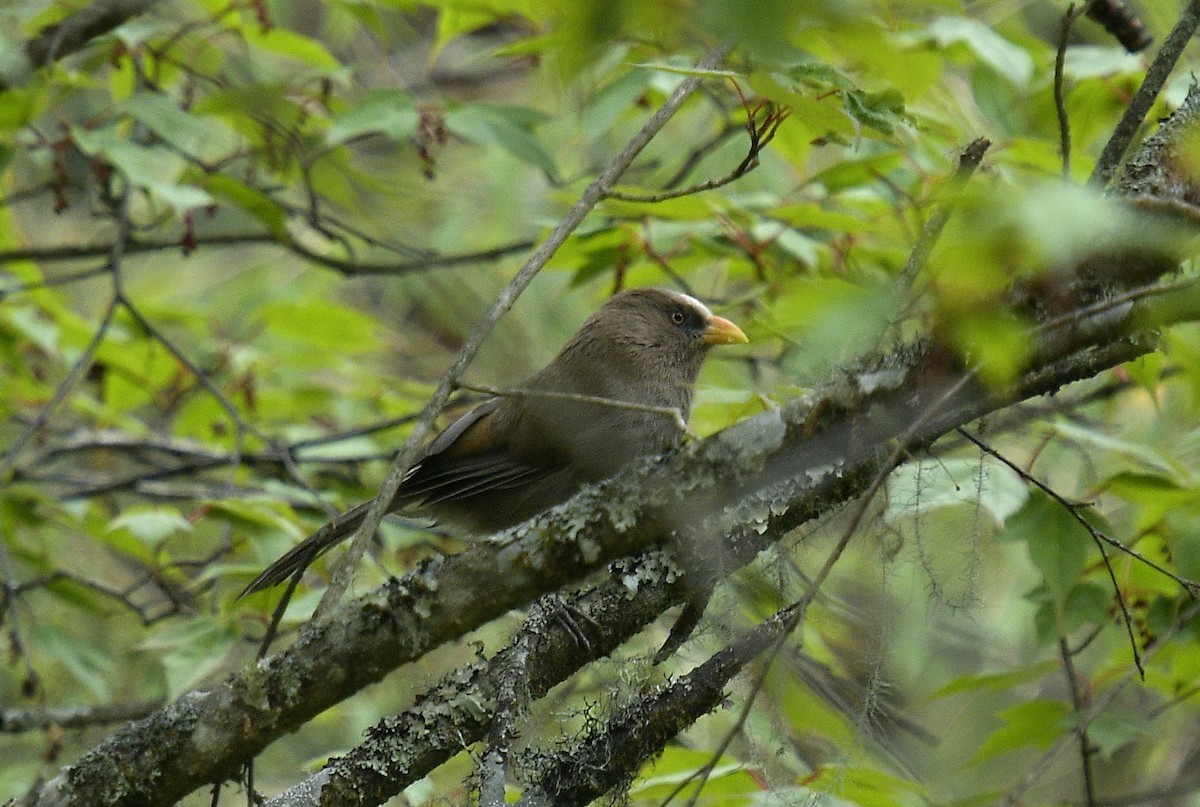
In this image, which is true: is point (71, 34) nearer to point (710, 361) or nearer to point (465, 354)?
point (465, 354)

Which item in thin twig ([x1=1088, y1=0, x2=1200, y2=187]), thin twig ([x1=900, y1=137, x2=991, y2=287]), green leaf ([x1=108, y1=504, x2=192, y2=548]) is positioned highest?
green leaf ([x1=108, y1=504, x2=192, y2=548])

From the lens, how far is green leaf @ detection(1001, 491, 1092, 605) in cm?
296

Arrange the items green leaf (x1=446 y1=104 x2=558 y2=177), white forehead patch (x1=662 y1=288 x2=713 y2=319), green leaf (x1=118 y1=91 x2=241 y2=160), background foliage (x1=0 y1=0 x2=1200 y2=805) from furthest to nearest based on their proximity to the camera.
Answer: white forehead patch (x1=662 y1=288 x2=713 y2=319), green leaf (x1=446 y1=104 x2=558 y2=177), green leaf (x1=118 y1=91 x2=241 y2=160), background foliage (x1=0 y1=0 x2=1200 y2=805)

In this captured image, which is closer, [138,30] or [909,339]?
[909,339]

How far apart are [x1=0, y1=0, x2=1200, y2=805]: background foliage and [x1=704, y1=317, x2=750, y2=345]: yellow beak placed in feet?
0.56

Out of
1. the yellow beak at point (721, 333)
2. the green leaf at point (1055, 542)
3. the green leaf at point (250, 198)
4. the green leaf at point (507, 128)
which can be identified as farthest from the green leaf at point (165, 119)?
the green leaf at point (1055, 542)

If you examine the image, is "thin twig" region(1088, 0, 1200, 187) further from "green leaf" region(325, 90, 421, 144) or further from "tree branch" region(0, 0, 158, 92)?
"tree branch" region(0, 0, 158, 92)

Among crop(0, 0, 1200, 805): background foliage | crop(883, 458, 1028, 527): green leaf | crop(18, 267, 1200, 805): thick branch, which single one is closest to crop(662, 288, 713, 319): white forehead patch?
crop(0, 0, 1200, 805): background foliage

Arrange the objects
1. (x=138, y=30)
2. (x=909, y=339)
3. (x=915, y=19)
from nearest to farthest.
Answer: (x=909, y=339) → (x=915, y=19) → (x=138, y=30)

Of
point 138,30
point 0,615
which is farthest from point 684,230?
point 0,615

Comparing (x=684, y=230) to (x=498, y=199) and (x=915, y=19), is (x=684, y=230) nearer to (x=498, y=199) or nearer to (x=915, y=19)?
(x=915, y=19)

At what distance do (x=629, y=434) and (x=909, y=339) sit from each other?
1.52 metres

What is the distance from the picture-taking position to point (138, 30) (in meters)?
4.09

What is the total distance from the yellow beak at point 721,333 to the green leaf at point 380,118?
1385mm
